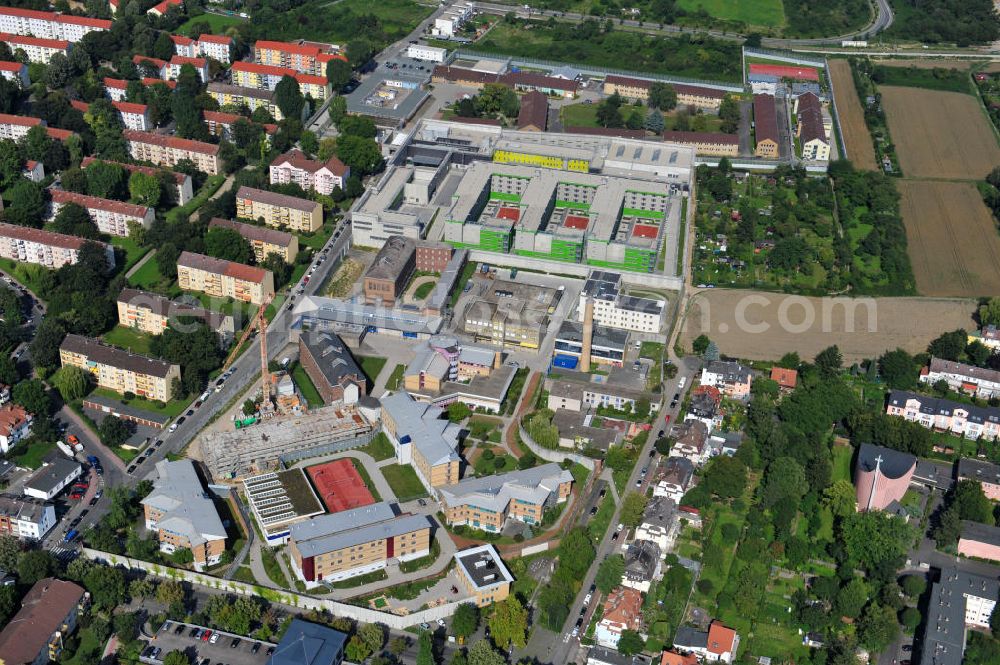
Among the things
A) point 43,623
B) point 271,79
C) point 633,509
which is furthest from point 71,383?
point 271,79

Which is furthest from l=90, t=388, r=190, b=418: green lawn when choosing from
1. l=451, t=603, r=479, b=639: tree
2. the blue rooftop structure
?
l=451, t=603, r=479, b=639: tree

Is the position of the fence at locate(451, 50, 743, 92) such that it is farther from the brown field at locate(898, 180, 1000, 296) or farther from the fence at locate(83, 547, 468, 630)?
the fence at locate(83, 547, 468, 630)

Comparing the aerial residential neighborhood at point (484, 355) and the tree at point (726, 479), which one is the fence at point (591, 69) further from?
the tree at point (726, 479)

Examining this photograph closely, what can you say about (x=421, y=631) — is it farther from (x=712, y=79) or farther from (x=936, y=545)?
(x=712, y=79)

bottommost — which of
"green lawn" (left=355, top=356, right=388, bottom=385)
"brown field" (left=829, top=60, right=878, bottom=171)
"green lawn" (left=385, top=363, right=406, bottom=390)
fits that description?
"brown field" (left=829, top=60, right=878, bottom=171)

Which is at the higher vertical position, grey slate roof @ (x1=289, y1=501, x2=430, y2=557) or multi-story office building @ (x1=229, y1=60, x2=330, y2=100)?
grey slate roof @ (x1=289, y1=501, x2=430, y2=557)

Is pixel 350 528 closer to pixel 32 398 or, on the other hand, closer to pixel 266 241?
pixel 32 398

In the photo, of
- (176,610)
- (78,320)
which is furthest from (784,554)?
(78,320)

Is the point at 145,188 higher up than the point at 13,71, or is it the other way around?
the point at 13,71
